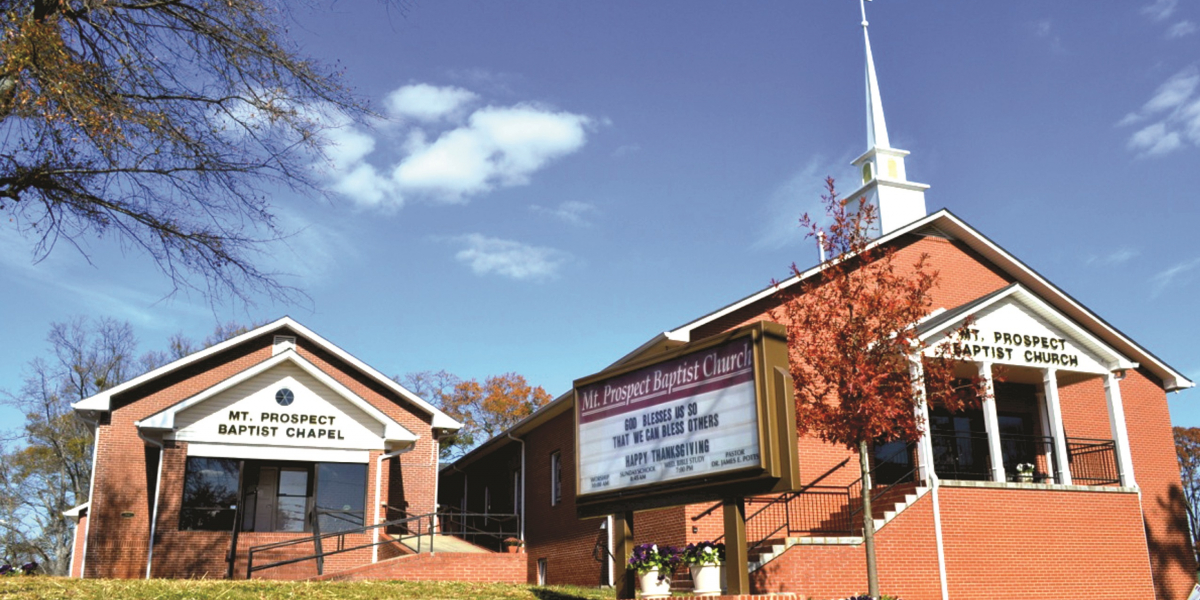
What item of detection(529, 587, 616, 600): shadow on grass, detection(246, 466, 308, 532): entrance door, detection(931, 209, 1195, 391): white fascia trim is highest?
detection(931, 209, 1195, 391): white fascia trim

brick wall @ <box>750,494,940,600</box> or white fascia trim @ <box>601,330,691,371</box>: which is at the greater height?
white fascia trim @ <box>601,330,691,371</box>

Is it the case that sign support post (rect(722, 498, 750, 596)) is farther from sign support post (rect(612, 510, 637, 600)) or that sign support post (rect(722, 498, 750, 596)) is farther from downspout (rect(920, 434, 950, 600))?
downspout (rect(920, 434, 950, 600))

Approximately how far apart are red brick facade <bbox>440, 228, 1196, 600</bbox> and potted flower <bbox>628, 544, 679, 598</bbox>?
3.53m

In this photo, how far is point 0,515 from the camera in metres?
46.9

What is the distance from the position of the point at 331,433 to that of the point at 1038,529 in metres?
14.7

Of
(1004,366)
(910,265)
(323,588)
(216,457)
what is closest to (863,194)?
(910,265)

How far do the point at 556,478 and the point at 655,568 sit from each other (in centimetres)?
1342

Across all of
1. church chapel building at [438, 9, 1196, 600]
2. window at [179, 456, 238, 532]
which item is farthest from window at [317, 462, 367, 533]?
church chapel building at [438, 9, 1196, 600]

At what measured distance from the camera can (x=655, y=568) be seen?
11.2 m

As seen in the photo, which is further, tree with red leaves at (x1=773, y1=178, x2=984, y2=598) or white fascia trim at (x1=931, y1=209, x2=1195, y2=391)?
white fascia trim at (x1=931, y1=209, x2=1195, y2=391)

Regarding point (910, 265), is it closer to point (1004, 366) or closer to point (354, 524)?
point (1004, 366)

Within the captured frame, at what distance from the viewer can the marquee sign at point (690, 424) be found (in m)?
9.67

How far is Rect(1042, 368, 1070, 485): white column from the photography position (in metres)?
19.6

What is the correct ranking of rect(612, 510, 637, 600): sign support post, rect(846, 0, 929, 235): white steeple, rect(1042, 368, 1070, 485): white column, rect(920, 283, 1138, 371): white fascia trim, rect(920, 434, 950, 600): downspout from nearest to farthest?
rect(612, 510, 637, 600): sign support post
rect(920, 434, 950, 600): downspout
rect(920, 283, 1138, 371): white fascia trim
rect(1042, 368, 1070, 485): white column
rect(846, 0, 929, 235): white steeple
